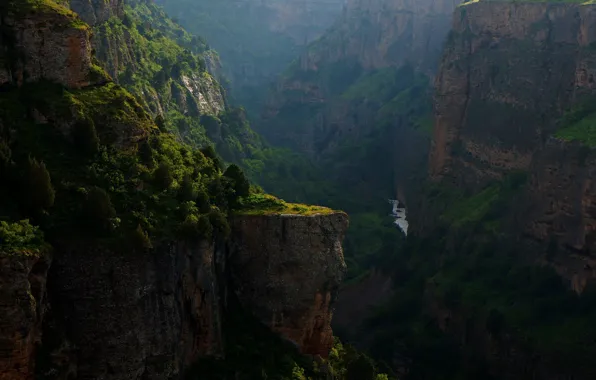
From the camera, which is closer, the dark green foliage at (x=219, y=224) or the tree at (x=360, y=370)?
the dark green foliage at (x=219, y=224)

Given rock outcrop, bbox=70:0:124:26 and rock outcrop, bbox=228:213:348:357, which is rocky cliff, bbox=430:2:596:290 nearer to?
rock outcrop, bbox=228:213:348:357

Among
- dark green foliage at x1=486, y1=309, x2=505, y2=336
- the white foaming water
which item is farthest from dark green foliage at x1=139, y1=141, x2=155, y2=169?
the white foaming water

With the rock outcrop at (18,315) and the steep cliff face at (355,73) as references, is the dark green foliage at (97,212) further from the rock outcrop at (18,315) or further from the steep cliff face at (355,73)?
the steep cliff face at (355,73)

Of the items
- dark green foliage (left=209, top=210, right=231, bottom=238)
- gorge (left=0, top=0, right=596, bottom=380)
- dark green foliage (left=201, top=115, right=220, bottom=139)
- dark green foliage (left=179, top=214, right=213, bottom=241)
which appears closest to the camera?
gorge (left=0, top=0, right=596, bottom=380)

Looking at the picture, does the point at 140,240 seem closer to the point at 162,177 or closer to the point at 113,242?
the point at 113,242

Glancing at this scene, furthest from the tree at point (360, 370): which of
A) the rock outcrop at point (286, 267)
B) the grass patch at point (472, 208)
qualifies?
the grass patch at point (472, 208)

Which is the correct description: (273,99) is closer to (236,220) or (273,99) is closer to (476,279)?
(476,279)
